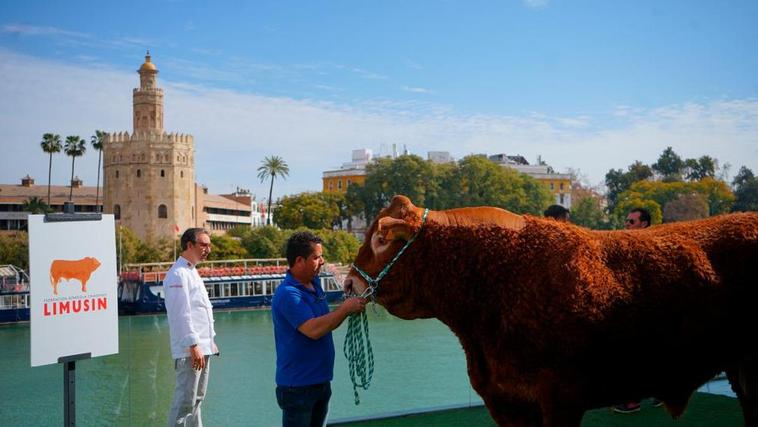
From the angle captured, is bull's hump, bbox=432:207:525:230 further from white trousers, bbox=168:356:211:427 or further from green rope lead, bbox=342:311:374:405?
white trousers, bbox=168:356:211:427

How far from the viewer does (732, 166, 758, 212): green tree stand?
57422 mm

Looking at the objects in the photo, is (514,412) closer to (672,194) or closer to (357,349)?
(357,349)

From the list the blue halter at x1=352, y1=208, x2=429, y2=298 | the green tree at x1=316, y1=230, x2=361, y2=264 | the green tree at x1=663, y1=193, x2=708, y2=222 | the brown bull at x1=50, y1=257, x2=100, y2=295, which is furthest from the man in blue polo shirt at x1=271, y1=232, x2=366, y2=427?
the green tree at x1=663, y1=193, x2=708, y2=222

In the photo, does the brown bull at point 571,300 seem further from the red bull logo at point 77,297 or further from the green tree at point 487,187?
the green tree at point 487,187

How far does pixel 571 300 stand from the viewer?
277 centimetres

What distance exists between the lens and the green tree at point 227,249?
185 feet

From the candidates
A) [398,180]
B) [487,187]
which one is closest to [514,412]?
[398,180]

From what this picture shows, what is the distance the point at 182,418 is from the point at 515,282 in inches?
123

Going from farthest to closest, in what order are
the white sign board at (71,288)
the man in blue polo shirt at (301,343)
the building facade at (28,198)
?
the building facade at (28,198)
the white sign board at (71,288)
the man in blue polo shirt at (301,343)

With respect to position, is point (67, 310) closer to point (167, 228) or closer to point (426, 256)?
point (426, 256)

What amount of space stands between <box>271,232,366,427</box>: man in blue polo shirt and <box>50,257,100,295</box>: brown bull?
5.84 feet

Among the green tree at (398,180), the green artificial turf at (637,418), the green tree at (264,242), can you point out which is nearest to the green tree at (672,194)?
the green tree at (398,180)

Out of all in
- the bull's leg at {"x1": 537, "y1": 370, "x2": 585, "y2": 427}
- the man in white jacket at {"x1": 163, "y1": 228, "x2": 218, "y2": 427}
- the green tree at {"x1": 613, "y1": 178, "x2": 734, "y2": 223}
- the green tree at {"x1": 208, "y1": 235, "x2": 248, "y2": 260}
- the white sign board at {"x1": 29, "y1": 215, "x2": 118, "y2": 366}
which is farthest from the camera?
the green tree at {"x1": 613, "y1": 178, "x2": 734, "y2": 223}

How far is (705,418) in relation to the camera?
20.5 feet
